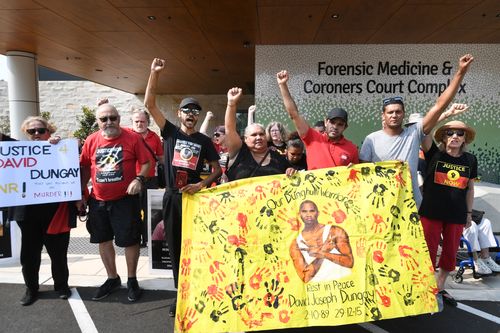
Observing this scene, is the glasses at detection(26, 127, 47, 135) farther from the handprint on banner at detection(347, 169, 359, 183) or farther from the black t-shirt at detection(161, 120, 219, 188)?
the handprint on banner at detection(347, 169, 359, 183)

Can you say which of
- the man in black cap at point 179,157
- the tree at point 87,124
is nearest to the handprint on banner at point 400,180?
the man in black cap at point 179,157

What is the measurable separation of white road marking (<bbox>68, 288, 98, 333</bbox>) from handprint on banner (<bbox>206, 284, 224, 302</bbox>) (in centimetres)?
123

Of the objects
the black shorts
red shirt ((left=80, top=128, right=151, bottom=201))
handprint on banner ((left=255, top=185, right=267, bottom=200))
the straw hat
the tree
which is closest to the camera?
handprint on banner ((left=255, top=185, right=267, bottom=200))

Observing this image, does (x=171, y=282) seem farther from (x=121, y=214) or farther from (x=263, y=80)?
(x=263, y=80)

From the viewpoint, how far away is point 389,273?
2.63 meters

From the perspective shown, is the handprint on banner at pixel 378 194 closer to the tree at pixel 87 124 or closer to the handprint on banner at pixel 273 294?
the handprint on banner at pixel 273 294

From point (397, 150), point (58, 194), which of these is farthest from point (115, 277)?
point (397, 150)

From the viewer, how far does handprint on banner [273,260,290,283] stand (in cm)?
263

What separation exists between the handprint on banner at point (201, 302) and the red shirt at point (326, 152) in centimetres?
141

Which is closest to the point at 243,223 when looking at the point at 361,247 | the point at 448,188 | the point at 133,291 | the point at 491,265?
the point at 361,247

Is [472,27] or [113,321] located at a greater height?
[472,27]

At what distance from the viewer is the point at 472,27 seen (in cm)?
661

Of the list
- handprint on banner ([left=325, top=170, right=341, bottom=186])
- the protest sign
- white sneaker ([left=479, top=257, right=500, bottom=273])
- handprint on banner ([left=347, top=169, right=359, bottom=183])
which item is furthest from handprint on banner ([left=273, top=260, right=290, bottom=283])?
white sneaker ([left=479, top=257, right=500, bottom=273])

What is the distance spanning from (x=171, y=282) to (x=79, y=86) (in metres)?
15.9
